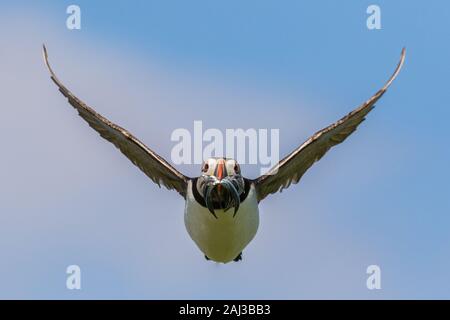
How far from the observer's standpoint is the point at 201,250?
3186cm

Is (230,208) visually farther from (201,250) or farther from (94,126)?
(94,126)

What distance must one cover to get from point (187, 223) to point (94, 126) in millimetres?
3998

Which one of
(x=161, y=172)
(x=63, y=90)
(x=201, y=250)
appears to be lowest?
(x=201, y=250)

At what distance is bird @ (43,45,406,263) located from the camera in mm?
29766

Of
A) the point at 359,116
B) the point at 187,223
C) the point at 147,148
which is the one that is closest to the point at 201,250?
the point at 187,223

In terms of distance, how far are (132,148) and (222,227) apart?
159 inches

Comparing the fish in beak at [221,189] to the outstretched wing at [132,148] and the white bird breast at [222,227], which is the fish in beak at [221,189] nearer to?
the white bird breast at [222,227]

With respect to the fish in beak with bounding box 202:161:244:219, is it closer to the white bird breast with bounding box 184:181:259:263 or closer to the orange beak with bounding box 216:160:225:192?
the orange beak with bounding box 216:160:225:192

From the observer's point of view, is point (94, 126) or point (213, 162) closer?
point (213, 162)

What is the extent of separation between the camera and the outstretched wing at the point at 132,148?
1266 inches

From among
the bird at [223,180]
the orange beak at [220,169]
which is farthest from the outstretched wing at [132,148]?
the orange beak at [220,169]

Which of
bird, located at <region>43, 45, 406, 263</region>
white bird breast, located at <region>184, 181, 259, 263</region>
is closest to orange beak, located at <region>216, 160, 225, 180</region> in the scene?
bird, located at <region>43, 45, 406, 263</region>

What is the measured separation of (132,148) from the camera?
3297 cm

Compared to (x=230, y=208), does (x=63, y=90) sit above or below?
above
